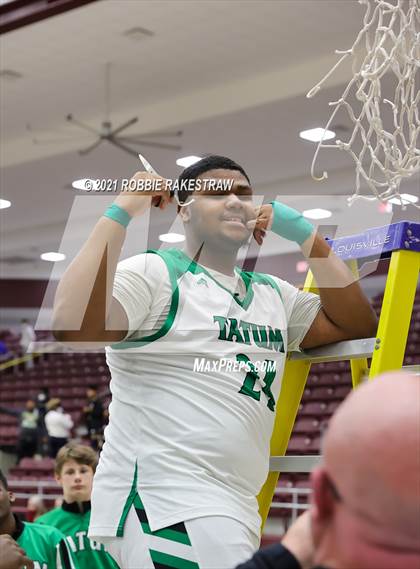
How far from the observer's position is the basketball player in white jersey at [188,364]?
220cm

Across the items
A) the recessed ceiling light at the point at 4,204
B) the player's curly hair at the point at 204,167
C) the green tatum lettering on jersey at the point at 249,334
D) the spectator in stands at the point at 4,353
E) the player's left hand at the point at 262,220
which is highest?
the recessed ceiling light at the point at 4,204

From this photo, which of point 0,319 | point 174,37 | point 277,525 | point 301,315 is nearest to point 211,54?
point 174,37

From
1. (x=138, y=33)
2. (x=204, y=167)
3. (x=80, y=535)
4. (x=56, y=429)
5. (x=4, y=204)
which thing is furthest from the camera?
(x=4, y=204)

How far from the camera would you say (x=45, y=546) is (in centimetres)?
415

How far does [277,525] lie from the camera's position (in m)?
10.1

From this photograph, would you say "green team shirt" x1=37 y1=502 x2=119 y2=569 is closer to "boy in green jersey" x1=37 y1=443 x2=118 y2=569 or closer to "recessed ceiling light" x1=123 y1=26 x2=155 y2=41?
"boy in green jersey" x1=37 y1=443 x2=118 y2=569

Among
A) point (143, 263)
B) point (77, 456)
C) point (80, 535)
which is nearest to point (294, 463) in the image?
point (143, 263)

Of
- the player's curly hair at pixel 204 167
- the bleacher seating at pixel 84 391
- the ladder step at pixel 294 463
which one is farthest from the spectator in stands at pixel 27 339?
the player's curly hair at pixel 204 167

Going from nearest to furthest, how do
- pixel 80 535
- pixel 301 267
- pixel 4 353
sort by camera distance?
pixel 80 535 < pixel 301 267 < pixel 4 353

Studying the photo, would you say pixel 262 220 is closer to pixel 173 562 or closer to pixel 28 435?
pixel 173 562

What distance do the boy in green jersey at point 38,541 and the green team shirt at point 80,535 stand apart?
0.05 meters

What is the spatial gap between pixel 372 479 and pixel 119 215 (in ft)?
5.28

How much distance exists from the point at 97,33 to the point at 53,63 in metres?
0.86

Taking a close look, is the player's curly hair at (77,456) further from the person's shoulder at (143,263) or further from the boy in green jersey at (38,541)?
the person's shoulder at (143,263)
